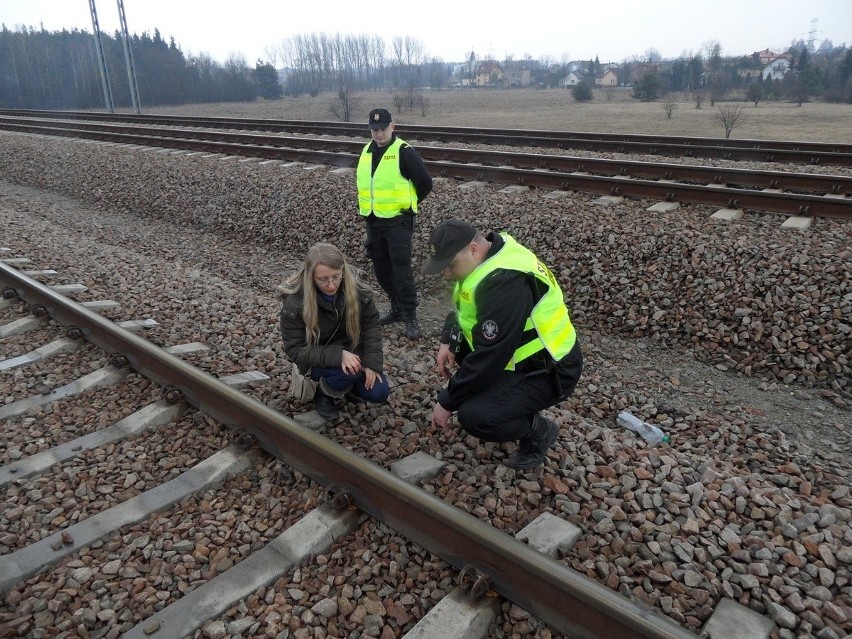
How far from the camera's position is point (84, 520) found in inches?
130

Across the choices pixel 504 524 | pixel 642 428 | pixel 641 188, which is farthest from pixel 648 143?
pixel 504 524

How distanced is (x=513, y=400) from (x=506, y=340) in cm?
45

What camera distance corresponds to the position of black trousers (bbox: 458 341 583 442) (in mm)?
3383

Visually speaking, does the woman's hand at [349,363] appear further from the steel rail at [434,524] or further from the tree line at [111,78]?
the tree line at [111,78]

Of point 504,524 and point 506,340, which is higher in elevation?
point 506,340

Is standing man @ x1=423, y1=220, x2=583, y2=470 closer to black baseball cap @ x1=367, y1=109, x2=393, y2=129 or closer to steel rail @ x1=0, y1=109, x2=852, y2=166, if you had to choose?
black baseball cap @ x1=367, y1=109, x2=393, y2=129

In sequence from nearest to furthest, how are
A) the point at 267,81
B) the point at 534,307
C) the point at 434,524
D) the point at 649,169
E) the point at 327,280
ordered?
the point at 434,524 < the point at 534,307 < the point at 327,280 < the point at 649,169 < the point at 267,81

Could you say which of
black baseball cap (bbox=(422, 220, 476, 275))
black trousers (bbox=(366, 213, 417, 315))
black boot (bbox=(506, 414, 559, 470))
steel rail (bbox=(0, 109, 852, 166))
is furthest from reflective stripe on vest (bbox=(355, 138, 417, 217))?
steel rail (bbox=(0, 109, 852, 166))

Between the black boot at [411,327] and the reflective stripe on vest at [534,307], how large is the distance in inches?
102

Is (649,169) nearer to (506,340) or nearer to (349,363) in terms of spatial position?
(349,363)

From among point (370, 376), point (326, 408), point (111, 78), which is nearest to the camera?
point (370, 376)

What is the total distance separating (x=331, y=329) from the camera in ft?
13.2

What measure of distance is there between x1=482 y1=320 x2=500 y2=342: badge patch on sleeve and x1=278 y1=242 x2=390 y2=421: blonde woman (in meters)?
1.07

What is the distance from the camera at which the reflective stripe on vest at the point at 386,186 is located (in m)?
5.75
